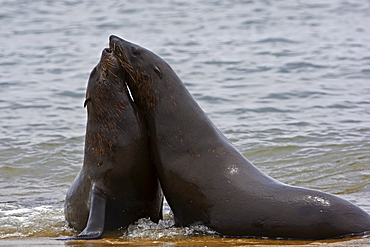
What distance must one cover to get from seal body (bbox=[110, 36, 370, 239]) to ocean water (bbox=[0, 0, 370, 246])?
0.25 metres

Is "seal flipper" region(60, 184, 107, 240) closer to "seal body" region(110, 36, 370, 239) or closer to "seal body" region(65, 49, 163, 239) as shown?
"seal body" region(65, 49, 163, 239)

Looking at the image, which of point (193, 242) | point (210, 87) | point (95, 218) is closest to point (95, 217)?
point (95, 218)

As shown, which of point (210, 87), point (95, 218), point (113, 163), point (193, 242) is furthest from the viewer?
point (210, 87)

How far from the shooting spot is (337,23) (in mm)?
25906

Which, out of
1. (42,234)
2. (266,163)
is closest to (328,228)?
(42,234)

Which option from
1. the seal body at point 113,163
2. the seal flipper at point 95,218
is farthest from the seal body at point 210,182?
the seal flipper at point 95,218

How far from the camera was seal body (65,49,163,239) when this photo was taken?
6547 mm

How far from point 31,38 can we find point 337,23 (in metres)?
11.1

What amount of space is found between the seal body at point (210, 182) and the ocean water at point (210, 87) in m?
0.25

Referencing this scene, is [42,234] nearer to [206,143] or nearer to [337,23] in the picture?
[206,143]

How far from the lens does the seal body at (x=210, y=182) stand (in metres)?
6.07

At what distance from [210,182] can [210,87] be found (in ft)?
33.6

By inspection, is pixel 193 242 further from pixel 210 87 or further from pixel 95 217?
pixel 210 87

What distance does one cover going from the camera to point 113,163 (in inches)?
259
